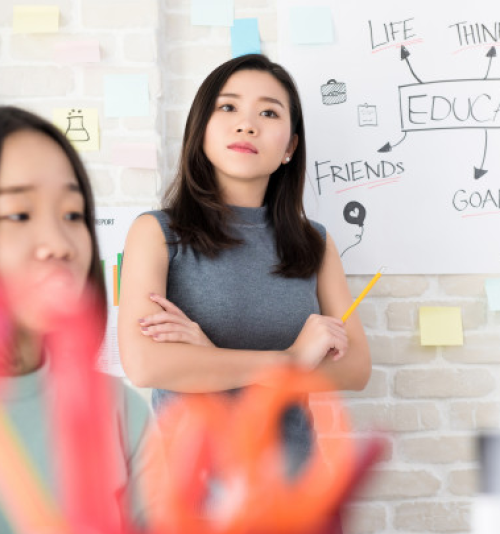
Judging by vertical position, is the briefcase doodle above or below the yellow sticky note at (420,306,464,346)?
above

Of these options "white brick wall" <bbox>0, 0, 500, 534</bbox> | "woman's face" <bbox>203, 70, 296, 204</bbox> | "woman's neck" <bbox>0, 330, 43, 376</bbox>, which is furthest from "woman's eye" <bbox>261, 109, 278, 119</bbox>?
"woman's neck" <bbox>0, 330, 43, 376</bbox>

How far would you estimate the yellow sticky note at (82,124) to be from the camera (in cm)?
163

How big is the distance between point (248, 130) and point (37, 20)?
0.72 metres

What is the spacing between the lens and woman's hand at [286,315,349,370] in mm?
1115

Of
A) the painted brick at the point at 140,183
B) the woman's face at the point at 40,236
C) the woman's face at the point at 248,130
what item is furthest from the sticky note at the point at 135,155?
the woman's face at the point at 40,236

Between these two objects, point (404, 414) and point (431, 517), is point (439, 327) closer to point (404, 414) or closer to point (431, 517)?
point (404, 414)

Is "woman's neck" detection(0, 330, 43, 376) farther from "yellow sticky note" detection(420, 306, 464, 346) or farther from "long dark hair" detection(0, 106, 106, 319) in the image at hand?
"yellow sticky note" detection(420, 306, 464, 346)

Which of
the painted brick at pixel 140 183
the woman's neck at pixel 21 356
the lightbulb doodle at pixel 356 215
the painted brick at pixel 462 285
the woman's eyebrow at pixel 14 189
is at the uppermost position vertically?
the painted brick at pixel 140 183

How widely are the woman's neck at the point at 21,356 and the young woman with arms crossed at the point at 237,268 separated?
2.48 feet

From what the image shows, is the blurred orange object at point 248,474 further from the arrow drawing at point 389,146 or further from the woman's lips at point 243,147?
the arrow drawing at point 389,146

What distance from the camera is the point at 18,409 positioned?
232mm

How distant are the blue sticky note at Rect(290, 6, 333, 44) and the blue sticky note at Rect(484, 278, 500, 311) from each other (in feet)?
2.47

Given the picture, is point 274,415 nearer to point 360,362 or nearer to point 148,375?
point 148,375

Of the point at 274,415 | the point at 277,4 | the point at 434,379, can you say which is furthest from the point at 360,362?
the point at 274,415
